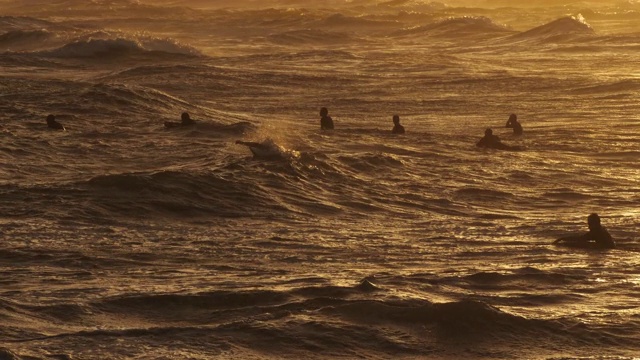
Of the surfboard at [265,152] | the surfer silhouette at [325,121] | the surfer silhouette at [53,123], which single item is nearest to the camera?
the surfboard at [265,152]

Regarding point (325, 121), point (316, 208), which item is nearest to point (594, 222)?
point (316, 208)

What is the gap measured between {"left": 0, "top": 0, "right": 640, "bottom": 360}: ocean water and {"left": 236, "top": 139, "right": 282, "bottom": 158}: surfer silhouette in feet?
0.74

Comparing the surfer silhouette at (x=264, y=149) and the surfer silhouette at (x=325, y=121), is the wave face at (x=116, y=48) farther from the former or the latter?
the surfer silhouette at (x=264, y=149)

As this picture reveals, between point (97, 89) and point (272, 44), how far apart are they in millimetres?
22018

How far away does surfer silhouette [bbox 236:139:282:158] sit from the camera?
2347 cm

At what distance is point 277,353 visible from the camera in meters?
11.4

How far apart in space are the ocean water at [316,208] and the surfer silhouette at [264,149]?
0.22 m

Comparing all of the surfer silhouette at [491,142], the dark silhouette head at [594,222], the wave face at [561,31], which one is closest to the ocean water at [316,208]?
the surfer silhouette at [491,142]

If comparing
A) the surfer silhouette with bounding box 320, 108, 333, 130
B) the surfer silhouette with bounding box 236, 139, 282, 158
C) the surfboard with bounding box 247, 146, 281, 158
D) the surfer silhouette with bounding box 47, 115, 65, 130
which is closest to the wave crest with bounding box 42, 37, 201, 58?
the surfer silhouette with bounding box 47, 115, 65, 130

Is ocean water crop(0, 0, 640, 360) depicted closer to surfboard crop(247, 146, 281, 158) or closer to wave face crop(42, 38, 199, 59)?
surfboard crop(247, 146, 281, 158)

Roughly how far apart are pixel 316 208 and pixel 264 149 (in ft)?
12.7

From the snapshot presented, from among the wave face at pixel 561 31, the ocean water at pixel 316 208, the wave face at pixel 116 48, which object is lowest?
the ocean water at pixel 316 208

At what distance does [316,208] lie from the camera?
2005 cm

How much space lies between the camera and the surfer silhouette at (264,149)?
2347 cm
